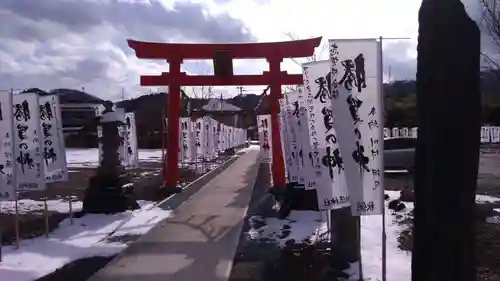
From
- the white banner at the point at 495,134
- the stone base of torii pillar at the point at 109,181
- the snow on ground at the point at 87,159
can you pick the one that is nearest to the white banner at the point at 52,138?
the stone base of torii pillar at the point at 109,181

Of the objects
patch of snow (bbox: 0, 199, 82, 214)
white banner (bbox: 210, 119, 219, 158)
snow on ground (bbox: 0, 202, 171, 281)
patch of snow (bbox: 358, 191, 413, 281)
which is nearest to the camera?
patch of snow (bbox: 358, 191, 413, 281)

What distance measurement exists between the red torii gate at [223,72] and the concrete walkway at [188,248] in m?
2.59

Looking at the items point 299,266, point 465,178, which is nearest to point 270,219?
point 299,266

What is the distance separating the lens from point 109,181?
41.5 ft

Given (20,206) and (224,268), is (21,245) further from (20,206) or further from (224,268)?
(20,206)

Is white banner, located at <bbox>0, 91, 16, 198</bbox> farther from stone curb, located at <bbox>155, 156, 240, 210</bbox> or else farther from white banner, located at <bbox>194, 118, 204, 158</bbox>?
white banner, located at <bbox>194, 118, 204, 158</bbox>

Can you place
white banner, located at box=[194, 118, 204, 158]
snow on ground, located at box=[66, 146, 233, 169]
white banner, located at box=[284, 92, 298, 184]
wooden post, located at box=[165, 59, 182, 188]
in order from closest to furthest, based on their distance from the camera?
white banner, located at box=[284, 92, 298, 184]
wooden post, located at box=[165, 59, 182, 188]
white banner, located at box=[194, 118, 204, 158]
snow on ground, located at box=[66, 146, 233, 169]

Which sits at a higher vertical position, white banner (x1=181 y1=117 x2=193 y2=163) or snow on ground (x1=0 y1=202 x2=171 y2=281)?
white banner (x1=181 y1=117 x2=193 y2=163)

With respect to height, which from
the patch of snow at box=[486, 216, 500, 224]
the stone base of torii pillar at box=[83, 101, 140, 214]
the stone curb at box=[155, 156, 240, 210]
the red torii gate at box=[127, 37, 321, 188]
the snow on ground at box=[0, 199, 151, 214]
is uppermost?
the red torii gate at box=[127, 37, 321, 188]

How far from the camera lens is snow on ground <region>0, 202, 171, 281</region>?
7857 millimetres

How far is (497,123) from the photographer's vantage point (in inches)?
1741

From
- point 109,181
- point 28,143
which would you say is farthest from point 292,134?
point 28,143

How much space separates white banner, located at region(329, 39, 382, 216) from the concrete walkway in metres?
2.27

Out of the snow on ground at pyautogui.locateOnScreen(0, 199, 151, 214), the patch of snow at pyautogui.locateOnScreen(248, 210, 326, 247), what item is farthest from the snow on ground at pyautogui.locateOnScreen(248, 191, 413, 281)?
the snow on ground at pyautogui.locateOnScreen(0, 199, 151, 214)
